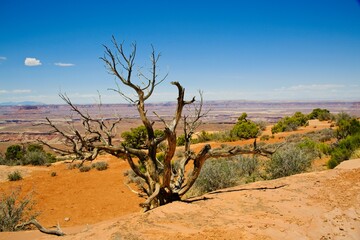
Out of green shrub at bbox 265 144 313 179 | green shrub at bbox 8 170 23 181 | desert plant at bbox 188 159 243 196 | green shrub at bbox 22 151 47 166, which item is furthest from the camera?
green shrub at bbox 22 151 47 166

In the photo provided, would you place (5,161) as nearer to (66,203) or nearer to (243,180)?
(66,203)

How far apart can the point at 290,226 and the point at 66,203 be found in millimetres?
10601

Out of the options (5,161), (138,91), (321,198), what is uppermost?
(138,91)

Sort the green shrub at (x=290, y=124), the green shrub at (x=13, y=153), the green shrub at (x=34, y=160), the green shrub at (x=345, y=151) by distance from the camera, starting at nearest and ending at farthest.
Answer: the green shrub at (x=345, y=151) → the green shrub at (x=34, y=160) → the green shrub at (x=13, y=153) → the green shrub at (x=290, y=124)

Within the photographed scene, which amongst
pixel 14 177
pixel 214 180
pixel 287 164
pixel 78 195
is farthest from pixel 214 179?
pixel 14 177

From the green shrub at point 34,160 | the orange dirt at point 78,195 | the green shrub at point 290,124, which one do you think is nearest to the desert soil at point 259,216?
the orange dirt at point 78,195

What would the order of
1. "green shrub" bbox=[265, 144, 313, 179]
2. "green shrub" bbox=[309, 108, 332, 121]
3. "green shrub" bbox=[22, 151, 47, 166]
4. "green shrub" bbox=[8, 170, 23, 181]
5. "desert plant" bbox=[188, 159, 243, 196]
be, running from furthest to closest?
"green shrub" bbox=[309, 108, 332, 121], "green shrub" bbox=[22, 151, 47, 166], "green shrub" bbox=[8, 170, 23, 181], "green shrub" bbox=[265, 144, 313, 179], "desert plant" bbox=[188, 159, 243, 196]

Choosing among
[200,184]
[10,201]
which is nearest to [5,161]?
[10,201]

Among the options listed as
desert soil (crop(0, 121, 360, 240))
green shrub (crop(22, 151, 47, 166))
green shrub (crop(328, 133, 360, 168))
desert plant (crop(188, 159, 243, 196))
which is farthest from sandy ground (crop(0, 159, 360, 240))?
green shrub (crop(22, 151, 47, 166))

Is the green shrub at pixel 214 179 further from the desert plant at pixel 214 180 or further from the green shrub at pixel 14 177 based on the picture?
the green shrub at pixel 14 177

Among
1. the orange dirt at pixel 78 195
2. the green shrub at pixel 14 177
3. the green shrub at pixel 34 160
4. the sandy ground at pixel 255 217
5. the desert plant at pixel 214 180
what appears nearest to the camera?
the sandy ground at pixel 255 217

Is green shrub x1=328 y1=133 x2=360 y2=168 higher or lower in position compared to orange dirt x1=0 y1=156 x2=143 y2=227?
higher

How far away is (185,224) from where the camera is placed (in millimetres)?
5648

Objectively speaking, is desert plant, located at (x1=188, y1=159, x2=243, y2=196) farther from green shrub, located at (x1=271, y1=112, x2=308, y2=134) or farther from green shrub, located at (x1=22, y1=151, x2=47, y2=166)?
green shrub, located at (x1=271, y1=112, x2=308, y2=134)
